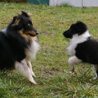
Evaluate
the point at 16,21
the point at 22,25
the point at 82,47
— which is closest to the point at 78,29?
the point at 82,47

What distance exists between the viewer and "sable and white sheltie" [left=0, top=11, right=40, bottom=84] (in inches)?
220

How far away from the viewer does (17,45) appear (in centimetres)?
563

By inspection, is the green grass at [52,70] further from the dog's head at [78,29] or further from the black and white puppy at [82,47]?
the dog's head at [78,29]

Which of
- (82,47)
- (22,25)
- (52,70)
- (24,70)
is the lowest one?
(52,70)

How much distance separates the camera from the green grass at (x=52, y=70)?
197 inches

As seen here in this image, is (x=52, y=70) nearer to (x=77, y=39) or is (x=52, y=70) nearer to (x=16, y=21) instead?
(x=77, y=39)

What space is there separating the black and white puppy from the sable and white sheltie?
97cm

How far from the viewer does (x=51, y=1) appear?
14820mm

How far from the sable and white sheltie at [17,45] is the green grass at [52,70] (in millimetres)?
276

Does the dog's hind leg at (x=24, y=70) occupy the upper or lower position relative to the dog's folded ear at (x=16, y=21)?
lower

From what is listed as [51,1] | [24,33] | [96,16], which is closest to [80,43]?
[24,33]

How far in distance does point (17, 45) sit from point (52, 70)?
4.48ft

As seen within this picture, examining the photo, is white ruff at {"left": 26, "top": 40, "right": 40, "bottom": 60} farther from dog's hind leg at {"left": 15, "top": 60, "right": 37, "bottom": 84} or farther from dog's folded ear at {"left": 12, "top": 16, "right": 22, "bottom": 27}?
dog's folded ear at {"left": 12, "top": 16, "right": 22, "bottom": 27}

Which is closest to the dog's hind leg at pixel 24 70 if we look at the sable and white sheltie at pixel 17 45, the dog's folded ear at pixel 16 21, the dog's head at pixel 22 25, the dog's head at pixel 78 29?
the sable and white sheltie at pixel 17 45
